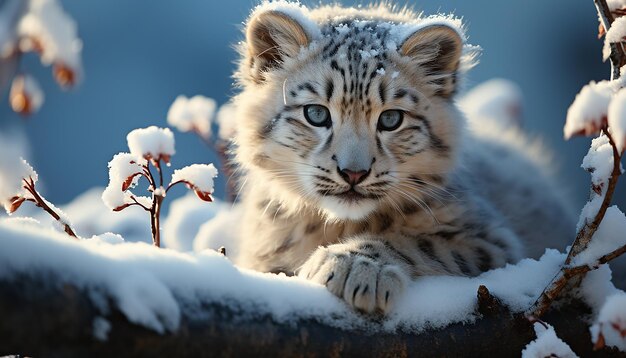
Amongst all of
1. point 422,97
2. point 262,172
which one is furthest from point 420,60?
A: point 262,172

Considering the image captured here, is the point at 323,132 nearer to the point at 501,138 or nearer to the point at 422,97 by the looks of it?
the point at 422,97

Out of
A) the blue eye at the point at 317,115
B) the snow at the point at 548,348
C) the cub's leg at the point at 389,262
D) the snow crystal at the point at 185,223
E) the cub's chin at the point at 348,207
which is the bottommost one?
the snow crystal at the point at 185,223

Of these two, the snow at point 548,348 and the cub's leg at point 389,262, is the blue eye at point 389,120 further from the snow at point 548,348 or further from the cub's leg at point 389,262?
the snow at point 548,348

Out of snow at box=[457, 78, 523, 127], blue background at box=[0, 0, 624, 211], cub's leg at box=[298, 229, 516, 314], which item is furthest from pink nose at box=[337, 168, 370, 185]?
blue background at box=[0, 0, 624, 211]

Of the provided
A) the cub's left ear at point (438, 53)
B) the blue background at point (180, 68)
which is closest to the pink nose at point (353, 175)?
the cub's left ear at point (438, 53)

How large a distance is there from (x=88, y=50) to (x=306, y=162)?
6.86 m

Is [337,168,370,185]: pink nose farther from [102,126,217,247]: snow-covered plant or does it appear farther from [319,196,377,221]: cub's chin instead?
[102,126,217,247]: snow-covered plant

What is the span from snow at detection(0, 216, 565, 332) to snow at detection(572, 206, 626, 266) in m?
0.13

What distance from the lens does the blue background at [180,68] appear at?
289 inches

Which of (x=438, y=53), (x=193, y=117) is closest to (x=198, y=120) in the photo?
(x=193, y=117)

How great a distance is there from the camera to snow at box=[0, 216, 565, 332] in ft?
3.42

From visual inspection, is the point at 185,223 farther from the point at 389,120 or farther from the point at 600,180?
the point at 600,180

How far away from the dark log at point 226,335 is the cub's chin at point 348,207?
0.71 m

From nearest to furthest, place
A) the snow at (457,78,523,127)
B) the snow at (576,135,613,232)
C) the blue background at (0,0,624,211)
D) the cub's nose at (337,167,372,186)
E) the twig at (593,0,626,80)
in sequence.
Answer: the snow at (576,135,613,232) < the twig at (593,0,626,80) < the cub's nose at (337,167,372,186) < the snow at (457,78,523,127) < the blue background at (0,0,624,211)
